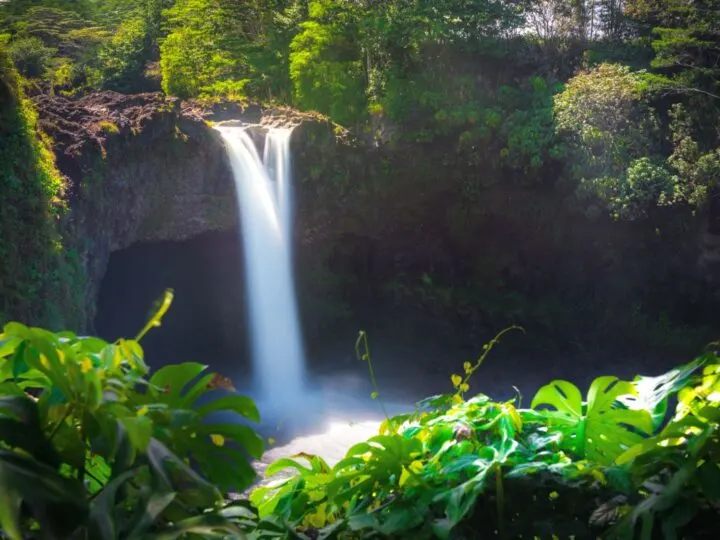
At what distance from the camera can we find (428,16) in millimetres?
12961

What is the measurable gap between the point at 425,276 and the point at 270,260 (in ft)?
8.78

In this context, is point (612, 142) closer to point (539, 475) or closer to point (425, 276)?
point (425, 276)

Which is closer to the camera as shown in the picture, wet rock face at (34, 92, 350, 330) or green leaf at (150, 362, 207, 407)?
green leaf at (150, 362, 207, 407)

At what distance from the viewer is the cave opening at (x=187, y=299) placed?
10789mm

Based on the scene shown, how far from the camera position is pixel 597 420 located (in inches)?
39.2

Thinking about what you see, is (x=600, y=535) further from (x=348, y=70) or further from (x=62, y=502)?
(x=348, y=70)

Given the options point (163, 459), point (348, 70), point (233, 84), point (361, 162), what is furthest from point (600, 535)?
point (233, 84)

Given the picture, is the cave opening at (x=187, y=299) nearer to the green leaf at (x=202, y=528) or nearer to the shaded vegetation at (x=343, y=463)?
the shaded vegetation at (x=343, y=463)

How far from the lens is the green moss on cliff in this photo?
21.7 ft

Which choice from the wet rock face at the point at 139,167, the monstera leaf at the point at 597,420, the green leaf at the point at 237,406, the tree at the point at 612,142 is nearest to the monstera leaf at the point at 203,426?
the green leaf at the point at 237,406

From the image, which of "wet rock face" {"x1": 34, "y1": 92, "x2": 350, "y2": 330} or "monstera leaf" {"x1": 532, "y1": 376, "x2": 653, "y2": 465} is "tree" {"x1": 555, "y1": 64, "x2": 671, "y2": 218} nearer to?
"wet rock face" {"x1": 34, "y1": 92, "x2": 350, "y2": 330}

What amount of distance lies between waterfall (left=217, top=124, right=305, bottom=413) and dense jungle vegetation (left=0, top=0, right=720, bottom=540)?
4.73 feet

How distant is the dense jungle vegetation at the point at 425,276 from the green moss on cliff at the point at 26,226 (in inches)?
0.9

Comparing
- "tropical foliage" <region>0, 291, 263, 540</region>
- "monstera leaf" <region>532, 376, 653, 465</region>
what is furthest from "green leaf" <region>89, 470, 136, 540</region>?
"monstera leaf" <region>532, 376, 653, 465</region>
